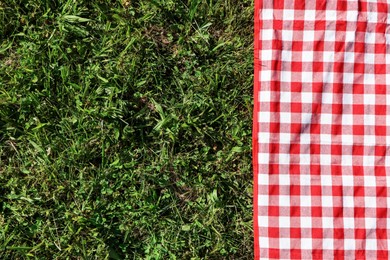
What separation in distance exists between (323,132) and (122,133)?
725 millimetres

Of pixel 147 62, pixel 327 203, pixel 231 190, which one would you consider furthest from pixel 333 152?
pixel 147 62

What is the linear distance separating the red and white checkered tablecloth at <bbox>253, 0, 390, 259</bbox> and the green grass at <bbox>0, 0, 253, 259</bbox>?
0.18 m

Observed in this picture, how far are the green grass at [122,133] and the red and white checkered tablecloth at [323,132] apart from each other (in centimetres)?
18

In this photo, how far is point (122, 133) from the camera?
1.82 m

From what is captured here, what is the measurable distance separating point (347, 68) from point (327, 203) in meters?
0.47

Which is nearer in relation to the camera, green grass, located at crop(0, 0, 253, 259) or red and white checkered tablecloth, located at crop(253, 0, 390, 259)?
red and white checkered tablecloth, located at crop(253, 0, 390, 259)

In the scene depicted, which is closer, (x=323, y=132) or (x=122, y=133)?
(x=323, y=132)

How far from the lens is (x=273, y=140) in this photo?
167cm

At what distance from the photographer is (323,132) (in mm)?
1670

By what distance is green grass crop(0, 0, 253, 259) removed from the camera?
180 centimetres

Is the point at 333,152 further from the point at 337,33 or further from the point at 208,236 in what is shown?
the point at 208,236

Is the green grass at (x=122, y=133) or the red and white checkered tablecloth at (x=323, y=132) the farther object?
the green grass at (x=122, y=133)

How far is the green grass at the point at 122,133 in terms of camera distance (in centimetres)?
180

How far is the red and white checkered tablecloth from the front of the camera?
1.65 meters
